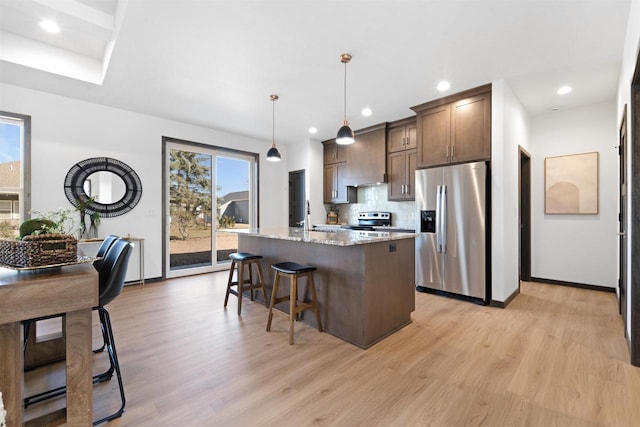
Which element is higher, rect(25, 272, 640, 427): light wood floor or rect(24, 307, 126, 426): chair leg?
rect(24, 307, 126, 426): chair leg

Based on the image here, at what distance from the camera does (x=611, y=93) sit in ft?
12.2

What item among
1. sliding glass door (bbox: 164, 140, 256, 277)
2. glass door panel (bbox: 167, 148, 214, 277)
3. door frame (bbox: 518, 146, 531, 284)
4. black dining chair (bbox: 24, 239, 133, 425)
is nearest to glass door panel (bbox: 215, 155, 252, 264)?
sliding glass door (bbox: 164, 140, 256, 277)

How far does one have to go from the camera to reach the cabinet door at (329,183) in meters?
6.02

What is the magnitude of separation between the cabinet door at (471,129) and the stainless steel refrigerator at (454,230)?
0.57ft

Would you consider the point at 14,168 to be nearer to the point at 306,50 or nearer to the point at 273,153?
the point at 273,153

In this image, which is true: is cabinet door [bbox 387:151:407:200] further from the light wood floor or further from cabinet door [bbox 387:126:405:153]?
the light wood floor

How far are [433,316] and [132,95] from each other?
184 inches

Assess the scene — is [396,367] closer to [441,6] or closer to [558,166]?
[441,6]

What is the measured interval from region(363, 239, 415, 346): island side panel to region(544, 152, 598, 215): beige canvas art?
10.00 ft

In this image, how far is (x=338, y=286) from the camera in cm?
260

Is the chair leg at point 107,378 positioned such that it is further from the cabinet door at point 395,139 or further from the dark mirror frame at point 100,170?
the cabinet door at point 395,139

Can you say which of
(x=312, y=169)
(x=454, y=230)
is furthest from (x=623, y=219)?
(x=312, y=169)

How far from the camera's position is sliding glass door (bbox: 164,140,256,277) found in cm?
497

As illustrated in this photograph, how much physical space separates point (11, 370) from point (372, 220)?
4.82 metres
